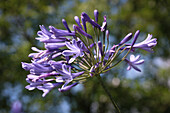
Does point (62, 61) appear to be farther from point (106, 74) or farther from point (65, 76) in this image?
point (106, 74)

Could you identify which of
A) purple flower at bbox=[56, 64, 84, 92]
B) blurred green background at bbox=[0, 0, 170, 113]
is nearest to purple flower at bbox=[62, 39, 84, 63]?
purple flower at bbox=[56, 64, 84, 92]

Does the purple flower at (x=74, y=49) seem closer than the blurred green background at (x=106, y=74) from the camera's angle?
Yes

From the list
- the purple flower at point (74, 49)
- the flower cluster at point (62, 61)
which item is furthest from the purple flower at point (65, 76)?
the purple flower at point (74, 49)

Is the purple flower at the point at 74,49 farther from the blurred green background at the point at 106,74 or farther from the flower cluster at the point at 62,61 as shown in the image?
the blurred green background at the point at 106,74

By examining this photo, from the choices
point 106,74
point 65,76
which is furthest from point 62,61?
point 106,74

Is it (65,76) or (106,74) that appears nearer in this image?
(65,76)

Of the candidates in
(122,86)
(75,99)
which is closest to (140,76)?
(122,86)

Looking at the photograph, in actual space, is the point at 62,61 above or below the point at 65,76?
above

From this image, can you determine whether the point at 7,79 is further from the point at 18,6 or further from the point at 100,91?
the point at 100,91

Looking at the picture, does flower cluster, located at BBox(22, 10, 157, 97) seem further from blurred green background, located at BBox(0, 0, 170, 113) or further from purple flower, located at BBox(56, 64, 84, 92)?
blurred green background, located at BBox(0, 0, 170, 113)
